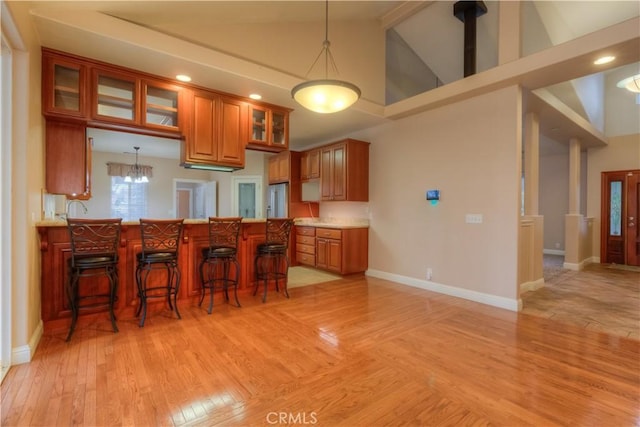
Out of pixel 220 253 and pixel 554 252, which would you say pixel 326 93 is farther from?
pixel 554 252

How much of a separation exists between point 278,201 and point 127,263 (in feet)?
12.5

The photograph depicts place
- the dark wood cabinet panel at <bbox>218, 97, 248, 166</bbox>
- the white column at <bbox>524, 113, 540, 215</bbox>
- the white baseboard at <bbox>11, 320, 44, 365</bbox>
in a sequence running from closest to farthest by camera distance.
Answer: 1. the white baseboard at <bbox>11, 320, 44, 365</bbox>
2. the dark wood cabinet panel at <bbox>218, 97, 248, 166</bbox>
3. the white column at <bbox>524, 113, 540, 215</bbox>

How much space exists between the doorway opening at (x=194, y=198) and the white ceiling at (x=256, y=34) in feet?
13.2

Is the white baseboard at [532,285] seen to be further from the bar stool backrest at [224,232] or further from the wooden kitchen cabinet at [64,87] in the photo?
the wooden kitchen cabinet at [64,87]

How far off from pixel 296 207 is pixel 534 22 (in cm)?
492

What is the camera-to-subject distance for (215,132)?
378cm

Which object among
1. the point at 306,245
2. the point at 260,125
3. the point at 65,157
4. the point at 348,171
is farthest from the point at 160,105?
the point at 306,245

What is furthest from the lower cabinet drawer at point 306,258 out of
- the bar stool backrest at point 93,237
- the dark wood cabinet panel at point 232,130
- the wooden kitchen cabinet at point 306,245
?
the bar stool backrest at point 93,237

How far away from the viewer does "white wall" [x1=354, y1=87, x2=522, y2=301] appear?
3607 millimetres

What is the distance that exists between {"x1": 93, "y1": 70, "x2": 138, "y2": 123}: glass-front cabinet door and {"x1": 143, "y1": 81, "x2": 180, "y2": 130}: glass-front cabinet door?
0.41 ft

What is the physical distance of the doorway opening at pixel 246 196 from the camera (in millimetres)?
7629

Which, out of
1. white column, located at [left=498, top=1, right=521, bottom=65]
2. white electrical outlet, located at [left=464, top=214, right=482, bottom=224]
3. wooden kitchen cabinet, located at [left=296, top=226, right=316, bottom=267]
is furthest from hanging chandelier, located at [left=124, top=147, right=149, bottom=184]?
white column, located at [left=498, top=1, right=521, bottom=65]

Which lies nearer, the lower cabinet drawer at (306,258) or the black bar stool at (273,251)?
the black bar stool at (273,251)

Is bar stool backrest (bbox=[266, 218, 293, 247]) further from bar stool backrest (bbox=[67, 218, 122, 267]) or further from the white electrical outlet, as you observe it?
the white electrical outlet
